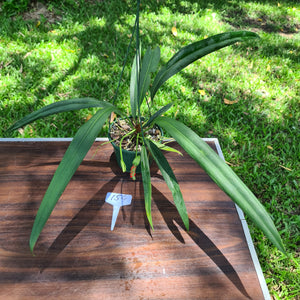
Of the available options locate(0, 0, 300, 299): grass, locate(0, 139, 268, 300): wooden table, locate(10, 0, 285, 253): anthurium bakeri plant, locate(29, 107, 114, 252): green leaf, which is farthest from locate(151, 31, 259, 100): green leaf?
locate(0, 0, 300, 299): grass

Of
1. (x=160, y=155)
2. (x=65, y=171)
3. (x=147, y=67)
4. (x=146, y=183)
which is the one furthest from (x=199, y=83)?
(x=65, y=171)

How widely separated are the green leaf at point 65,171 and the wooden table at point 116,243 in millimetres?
298

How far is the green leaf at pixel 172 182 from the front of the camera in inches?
33.6

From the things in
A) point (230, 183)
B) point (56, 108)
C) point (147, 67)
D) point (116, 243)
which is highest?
point (147, 67)

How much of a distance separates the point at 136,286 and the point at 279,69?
95.3 inches

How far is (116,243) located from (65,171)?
40cm

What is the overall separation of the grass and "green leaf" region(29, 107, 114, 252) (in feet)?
3.54

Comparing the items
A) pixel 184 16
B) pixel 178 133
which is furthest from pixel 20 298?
pixel 184 16

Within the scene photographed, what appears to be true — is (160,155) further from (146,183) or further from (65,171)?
(65,171)

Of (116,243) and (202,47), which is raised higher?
(202,47)

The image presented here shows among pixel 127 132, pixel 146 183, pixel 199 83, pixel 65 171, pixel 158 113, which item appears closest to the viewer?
pixel 65 171

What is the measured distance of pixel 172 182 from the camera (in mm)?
895

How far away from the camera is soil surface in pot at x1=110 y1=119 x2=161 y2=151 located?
3.64ft

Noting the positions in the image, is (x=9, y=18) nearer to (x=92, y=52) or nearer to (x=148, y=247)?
(x=92, y=52)
